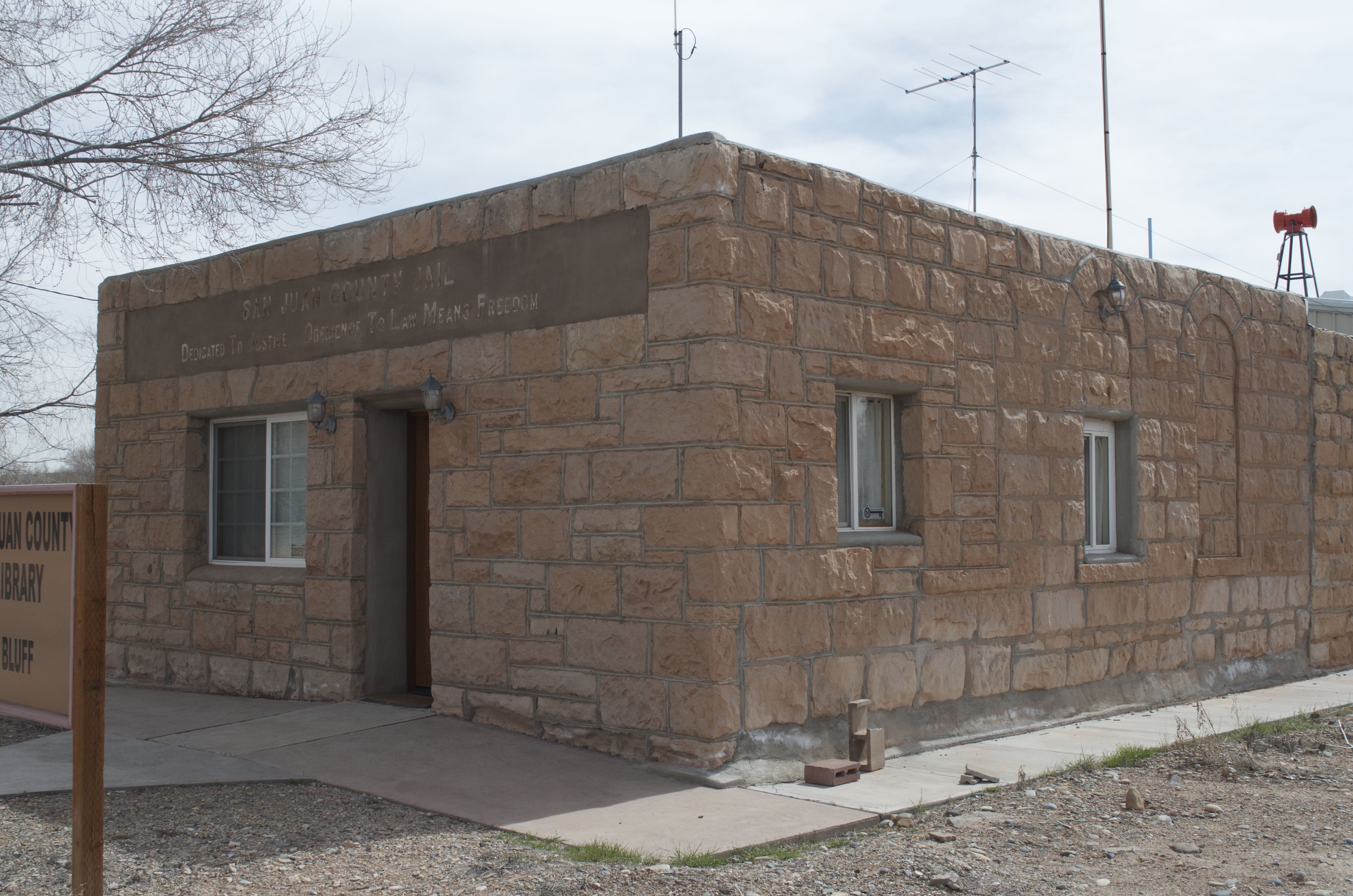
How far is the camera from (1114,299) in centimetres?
949

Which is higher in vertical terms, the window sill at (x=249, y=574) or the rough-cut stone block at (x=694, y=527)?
the rough-cut stone block at (x=694, y=527)

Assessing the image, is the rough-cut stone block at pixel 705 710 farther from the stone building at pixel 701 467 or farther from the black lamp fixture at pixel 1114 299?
the black lamp fixture at pixel 1114 299

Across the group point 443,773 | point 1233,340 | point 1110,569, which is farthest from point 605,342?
point 1233,340

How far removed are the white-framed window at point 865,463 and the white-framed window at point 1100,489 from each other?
240 centimetres

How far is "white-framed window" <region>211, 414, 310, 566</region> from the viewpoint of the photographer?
31.4 ft

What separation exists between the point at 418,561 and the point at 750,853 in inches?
168

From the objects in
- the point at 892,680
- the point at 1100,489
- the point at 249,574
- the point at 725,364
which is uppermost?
the point at 725,364

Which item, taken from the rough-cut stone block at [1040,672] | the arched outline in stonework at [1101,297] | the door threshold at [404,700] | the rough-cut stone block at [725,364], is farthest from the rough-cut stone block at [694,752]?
the arched outline in stonework at [1101,297]

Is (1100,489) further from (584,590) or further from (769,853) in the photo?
(769,853)

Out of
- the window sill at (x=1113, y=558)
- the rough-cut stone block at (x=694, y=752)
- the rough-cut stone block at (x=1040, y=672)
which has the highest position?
the window sill at (x=1113, y=558)

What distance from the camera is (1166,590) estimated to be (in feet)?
32.7

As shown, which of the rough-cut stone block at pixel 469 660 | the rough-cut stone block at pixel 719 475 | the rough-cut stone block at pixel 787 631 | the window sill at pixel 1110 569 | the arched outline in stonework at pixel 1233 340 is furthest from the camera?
the arched outline in stonework at pixel 1233 340

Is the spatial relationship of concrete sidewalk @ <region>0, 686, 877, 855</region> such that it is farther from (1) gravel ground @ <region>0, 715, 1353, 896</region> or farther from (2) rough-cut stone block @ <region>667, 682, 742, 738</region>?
(2) rough-cut stone block @ <region>667, 682, 742, 738</region>

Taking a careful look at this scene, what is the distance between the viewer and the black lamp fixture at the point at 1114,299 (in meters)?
9.45
